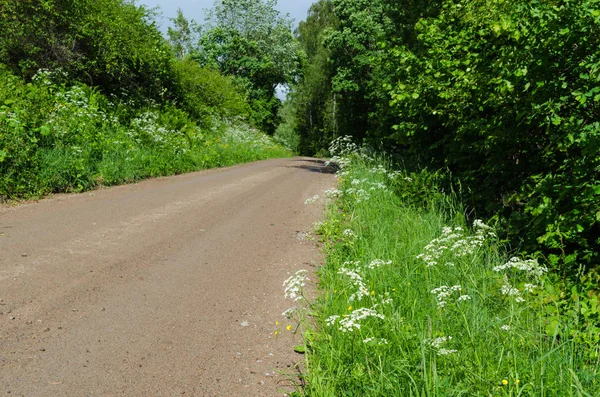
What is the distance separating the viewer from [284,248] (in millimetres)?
6828

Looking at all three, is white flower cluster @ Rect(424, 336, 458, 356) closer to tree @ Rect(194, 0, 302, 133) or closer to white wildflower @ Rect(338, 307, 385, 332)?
white wildflower @ Rect(338, 307, 385, 332)

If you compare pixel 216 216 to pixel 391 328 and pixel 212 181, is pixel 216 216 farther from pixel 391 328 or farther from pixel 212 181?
pixel 391 328

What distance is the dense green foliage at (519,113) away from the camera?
4.46 metres

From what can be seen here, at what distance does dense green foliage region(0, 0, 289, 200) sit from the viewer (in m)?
9.53

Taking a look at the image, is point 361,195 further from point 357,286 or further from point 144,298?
point 144,298

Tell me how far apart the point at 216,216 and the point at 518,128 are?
5.40m

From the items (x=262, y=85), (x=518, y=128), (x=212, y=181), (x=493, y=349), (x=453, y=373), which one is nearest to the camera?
(x=453, y=373)

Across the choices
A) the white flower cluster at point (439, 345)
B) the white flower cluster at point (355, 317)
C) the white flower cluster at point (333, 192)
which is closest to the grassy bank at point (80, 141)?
the white flower cluster at point (333, 192)

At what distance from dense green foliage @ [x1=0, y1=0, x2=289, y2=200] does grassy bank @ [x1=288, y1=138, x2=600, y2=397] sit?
686cm

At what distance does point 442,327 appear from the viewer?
3430 mm

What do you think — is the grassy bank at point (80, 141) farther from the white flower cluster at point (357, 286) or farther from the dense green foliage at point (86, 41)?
the white flower cluster at point (357, 286)

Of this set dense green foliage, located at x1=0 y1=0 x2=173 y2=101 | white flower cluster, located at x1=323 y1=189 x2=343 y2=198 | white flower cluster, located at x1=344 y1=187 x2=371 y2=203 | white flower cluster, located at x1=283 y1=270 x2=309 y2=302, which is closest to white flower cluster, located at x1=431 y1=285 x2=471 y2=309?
white flower cluster, located at x1=283 y1=270 x2=309 y2=302

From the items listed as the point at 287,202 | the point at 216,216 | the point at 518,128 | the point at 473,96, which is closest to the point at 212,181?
the point at 287,202

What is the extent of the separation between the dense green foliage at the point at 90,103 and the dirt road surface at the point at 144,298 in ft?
4.24
